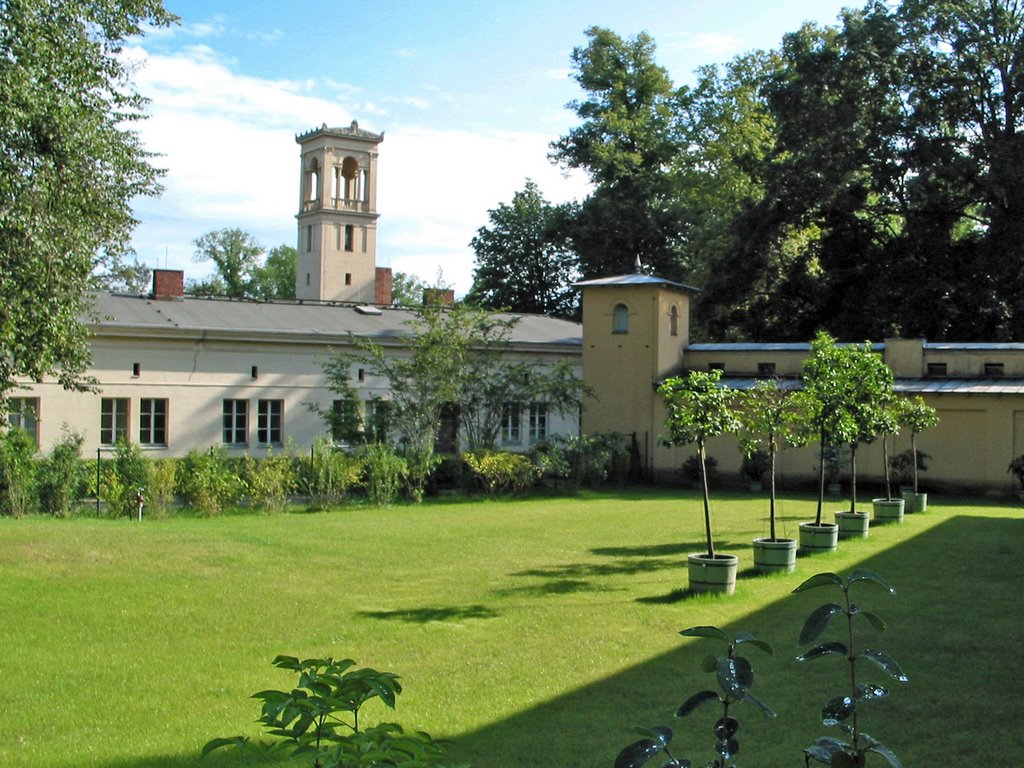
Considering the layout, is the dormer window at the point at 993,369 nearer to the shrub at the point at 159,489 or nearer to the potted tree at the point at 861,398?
the potted tree at the point at 861,398

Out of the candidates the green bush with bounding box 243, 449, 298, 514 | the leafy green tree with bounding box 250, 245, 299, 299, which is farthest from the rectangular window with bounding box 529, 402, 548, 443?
the leafy green tree with bounding box 250, 245, 299, 299

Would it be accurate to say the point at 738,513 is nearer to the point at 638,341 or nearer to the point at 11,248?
the point at 638,341

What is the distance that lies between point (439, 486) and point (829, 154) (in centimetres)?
1654

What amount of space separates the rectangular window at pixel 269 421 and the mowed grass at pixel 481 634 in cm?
1317

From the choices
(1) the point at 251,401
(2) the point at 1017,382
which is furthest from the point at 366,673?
(1) the point at 251,401

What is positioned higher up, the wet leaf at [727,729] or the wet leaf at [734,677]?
the wet leaf at [734,677]

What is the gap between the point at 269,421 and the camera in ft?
109

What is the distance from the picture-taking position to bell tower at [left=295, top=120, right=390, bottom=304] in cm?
5738

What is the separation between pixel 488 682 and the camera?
9.27 m

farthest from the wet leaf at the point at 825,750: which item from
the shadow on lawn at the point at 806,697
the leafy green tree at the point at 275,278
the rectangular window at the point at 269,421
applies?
the leafy green tree at the point at 275,278

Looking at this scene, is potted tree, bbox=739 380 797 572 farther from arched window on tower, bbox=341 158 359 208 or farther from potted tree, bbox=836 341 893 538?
arched window on tower, bbox=341 158 359 208

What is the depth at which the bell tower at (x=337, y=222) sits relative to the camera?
57375 mm

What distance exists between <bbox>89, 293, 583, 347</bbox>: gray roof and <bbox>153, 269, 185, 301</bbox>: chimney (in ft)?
0.77

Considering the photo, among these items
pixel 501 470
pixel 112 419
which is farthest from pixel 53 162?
pixel 112 419
